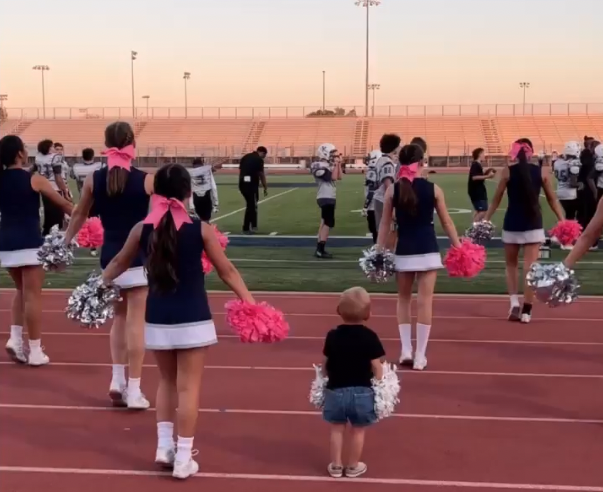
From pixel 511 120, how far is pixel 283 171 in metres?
26.9

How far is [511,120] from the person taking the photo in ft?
258

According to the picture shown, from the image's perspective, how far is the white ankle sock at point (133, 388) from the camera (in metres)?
5.83

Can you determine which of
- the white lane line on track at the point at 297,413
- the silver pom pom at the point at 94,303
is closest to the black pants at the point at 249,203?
the white lane line on track at the point at 297,413

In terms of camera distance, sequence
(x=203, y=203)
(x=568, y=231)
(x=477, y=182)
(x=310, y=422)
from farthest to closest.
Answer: (x=203, y=203), (x=477, y=182), (x=568, y=231), (x=310, y=422)


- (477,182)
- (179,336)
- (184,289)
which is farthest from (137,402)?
(477,182)

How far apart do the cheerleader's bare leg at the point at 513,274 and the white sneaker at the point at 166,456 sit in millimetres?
5076

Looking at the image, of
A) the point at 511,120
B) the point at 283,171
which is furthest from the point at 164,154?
the point at 511,120

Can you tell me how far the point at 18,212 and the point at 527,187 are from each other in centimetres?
479

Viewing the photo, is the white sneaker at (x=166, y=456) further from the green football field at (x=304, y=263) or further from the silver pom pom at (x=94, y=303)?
the green football field at (x=304, y=263)

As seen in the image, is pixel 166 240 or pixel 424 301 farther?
pixel 424 301

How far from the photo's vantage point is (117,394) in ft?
19.5

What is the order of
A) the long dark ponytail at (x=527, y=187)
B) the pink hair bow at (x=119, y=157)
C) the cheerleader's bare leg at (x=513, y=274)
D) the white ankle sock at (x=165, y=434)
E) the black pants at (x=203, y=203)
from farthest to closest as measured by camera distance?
the black pants at (x=203, y=203), the cheerleader's bare leg at (x=513, y=274), the long dark ponytail at (x=527, y=187), the pink hair bow at (x=119, y=157), the white ankle sock at (x=165, y=434)

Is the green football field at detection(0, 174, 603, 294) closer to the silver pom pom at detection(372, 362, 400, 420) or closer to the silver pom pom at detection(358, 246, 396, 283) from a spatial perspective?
the silver pom pom at detection(358, 246, 396, 283)

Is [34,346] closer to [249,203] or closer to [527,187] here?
[527,187]
